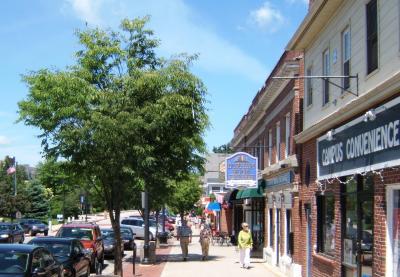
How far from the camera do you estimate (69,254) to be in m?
17.5

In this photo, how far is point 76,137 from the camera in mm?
15711

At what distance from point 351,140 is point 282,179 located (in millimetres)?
9293

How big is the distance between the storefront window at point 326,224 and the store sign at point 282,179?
3.29 m

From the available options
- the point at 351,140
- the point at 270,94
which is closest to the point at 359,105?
the point at 351,140

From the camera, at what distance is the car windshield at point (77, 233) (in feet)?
79.5

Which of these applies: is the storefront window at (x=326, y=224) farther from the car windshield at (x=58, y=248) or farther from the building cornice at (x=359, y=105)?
the car windshield at (x=58, y=248)

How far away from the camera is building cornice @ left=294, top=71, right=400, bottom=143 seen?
9.86 metres

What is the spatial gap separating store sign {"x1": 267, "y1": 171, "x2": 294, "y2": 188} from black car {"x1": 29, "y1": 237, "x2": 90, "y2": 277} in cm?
665

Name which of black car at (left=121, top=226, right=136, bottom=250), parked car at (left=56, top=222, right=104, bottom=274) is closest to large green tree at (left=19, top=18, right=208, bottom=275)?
parked car at (left=56, top=222, right=104, bottom=274)

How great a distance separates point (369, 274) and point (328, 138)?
3.15 metres

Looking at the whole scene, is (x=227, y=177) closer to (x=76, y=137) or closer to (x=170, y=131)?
(x=170, y=131)

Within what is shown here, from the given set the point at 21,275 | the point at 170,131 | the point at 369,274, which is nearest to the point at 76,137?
the point at 170,131

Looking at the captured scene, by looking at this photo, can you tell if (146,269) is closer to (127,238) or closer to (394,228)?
(127,238)

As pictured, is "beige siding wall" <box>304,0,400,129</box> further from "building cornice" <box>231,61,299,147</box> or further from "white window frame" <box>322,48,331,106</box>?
"building cornice" <box>231,61,299,147</box>
